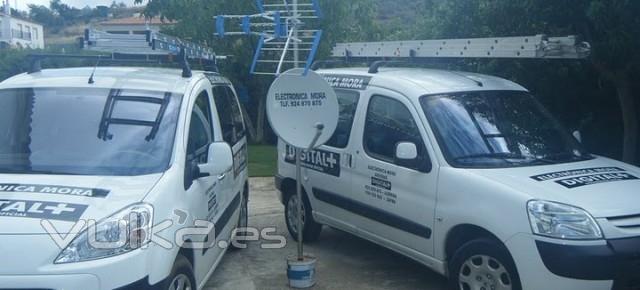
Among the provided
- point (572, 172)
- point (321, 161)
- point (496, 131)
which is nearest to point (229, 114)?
point (321, 161)

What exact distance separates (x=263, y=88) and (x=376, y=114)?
1420 cm

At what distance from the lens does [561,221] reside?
439 centimetres

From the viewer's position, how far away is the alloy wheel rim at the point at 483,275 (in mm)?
4633

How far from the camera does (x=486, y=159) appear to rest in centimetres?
518

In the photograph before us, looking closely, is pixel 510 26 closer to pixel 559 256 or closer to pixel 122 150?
pixel 559 256

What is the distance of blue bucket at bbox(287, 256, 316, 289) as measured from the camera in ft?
18.5

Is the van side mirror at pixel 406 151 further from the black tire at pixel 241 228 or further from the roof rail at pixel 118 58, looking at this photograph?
the black tire at pixel 241 228

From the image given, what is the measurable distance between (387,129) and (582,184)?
5.85 ft

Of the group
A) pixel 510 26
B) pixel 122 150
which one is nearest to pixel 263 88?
pixel 510 26

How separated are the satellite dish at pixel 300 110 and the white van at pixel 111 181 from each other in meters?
0.59

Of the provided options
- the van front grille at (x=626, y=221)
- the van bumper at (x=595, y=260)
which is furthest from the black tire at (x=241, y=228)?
the van front grille at (x=626, y=221)

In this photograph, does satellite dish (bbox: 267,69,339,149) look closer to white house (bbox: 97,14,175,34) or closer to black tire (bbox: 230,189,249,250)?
white house (bbox: 97,14,175,34)

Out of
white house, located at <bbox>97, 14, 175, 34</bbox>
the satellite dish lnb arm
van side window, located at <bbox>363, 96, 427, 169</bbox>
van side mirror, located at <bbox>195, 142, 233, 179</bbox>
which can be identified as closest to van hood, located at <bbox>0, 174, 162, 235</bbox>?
van side mirror, located at <bbox>195, 142, 233, 179</bbox>

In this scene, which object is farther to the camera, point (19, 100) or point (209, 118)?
point (209, 118)
